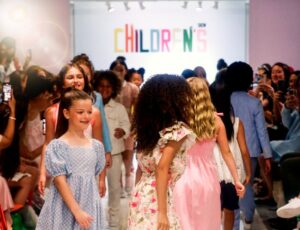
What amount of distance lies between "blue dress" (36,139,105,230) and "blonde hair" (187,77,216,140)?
0.71m

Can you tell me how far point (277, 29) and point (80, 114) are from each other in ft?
29.8

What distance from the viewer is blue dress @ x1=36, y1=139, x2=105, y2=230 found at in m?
4.04

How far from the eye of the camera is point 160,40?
48.6 feet

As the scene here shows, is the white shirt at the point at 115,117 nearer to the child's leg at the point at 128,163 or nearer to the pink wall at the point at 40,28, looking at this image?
the child's leg at the point at 128,163

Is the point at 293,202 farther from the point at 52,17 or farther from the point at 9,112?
the point at 52,17

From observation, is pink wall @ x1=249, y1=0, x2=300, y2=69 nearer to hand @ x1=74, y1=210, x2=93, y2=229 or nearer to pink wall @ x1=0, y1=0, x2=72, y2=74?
pink wall @ x1=0, y1=0, x2=72, y2=74

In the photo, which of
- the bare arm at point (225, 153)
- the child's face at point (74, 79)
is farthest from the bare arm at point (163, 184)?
the child's face at point (74, 79)

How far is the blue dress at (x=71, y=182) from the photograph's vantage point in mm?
4039

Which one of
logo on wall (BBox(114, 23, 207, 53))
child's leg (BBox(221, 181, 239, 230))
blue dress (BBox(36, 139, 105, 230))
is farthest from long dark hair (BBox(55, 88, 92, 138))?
logo on wall (BBox(114, 23, 207, 53))

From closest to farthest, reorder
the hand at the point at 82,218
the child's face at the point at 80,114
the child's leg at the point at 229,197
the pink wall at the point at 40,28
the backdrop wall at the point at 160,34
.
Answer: the hand at the point at 82,218 < the child's face at the point at 80,114 < the child's leg at the point at 229,197 < the pink wall at the point at 40,28 < the backdrop wall at the point at 160,34

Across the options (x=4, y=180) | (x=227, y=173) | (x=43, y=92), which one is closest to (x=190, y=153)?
(x=227, y=173)

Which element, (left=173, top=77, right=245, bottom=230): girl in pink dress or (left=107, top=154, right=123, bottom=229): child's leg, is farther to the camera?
(left=107, top=154, right=123, bottom=229): child's leg

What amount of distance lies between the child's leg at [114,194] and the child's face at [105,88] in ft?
2.23

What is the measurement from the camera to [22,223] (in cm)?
575
